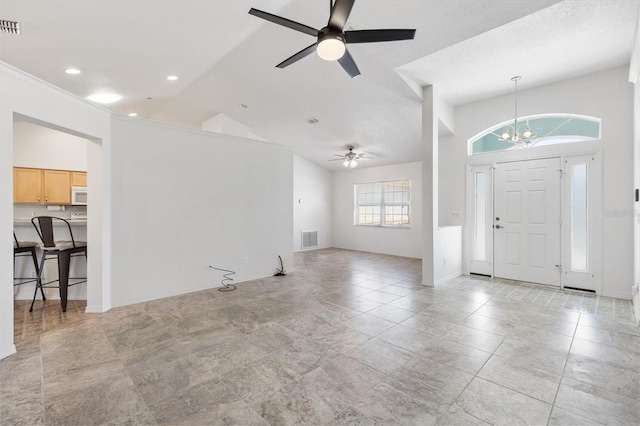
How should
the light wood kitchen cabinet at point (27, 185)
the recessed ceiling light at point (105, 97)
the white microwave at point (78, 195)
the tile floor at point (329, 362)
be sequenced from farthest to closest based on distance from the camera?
the white microwave at point (78, 195) → the light wood kitchen cabinet at point (27, 185) → the recessed ceiling light at point (105, 97) → the tile floor at point (329, 362)

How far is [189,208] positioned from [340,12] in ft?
11.4

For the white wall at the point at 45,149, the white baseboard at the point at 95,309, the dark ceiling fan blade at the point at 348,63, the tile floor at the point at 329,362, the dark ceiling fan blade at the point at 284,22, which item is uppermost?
the dark ceiling fan blade at the point at 284,22

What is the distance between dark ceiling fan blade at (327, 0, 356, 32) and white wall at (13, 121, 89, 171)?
5531 mm

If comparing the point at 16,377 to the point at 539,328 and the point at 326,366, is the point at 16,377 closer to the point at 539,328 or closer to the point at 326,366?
the point at 326,366

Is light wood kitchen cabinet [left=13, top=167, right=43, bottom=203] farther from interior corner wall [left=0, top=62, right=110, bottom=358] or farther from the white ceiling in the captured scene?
interior corner wall [left=0, top=62, right=110, bottom=358]

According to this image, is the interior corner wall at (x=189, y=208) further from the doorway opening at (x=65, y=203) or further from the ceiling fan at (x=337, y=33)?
the ceiling fan at (x=337, y=33)

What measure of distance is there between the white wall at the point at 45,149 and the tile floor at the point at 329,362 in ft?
9.32

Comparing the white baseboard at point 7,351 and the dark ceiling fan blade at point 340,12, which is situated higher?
the dark ceiling fan blade at point 340,12

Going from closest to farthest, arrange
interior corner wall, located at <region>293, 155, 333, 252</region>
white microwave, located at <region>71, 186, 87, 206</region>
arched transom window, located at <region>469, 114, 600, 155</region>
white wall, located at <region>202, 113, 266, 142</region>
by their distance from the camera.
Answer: arched transom window, located at <region>469, 114, 600, 155</region>, white microwave, located at <region>71, 186, 87, 206</region>, white wall, located at <region>202, 113, 266, 142</region>, interior corner wall, located at <region>293, 155, 333, 252</region>

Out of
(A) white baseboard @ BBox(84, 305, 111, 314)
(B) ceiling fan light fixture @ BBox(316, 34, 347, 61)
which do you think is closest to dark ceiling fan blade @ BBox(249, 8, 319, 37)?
(B) ceiling fan light fixture @ BBox(316, 34, 347, 61)

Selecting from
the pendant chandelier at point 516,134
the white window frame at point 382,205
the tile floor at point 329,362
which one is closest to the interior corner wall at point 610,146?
the pendant chandelier at point 516,134

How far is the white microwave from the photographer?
18.2 ft

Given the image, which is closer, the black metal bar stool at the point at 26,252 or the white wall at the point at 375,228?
the black metal bar stool at the point at 26,252

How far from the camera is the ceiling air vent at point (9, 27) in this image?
2836 millimetres
